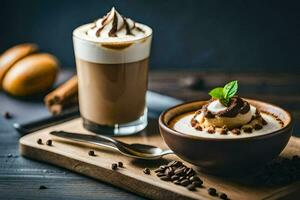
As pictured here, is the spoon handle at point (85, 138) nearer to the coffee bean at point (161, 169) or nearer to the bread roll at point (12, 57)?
the coffee bean at point (161, 169)

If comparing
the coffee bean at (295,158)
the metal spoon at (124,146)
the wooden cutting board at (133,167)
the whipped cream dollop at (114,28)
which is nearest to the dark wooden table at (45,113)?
the wooden cutting board at (133,167)

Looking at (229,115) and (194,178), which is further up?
(229,115)

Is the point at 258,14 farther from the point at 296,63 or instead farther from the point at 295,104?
the point at 295,104

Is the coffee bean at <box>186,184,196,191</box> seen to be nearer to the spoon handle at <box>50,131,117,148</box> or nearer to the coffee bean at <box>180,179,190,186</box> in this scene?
the coffee bean at <box>180,179,190,186</box>

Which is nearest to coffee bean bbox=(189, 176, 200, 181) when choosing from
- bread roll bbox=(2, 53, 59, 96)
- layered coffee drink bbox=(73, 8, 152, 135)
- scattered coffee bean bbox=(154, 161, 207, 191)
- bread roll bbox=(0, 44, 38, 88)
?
scattered coffee bean bbox=(154, 161, 207, 191)

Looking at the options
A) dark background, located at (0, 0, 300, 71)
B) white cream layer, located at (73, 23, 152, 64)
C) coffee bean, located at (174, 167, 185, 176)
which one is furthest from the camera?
dark background, located at (0, 0, 300, 71)

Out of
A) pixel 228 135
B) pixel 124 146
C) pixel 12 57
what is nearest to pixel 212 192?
pixel 228 135

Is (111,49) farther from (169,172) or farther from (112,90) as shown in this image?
(169,172)
